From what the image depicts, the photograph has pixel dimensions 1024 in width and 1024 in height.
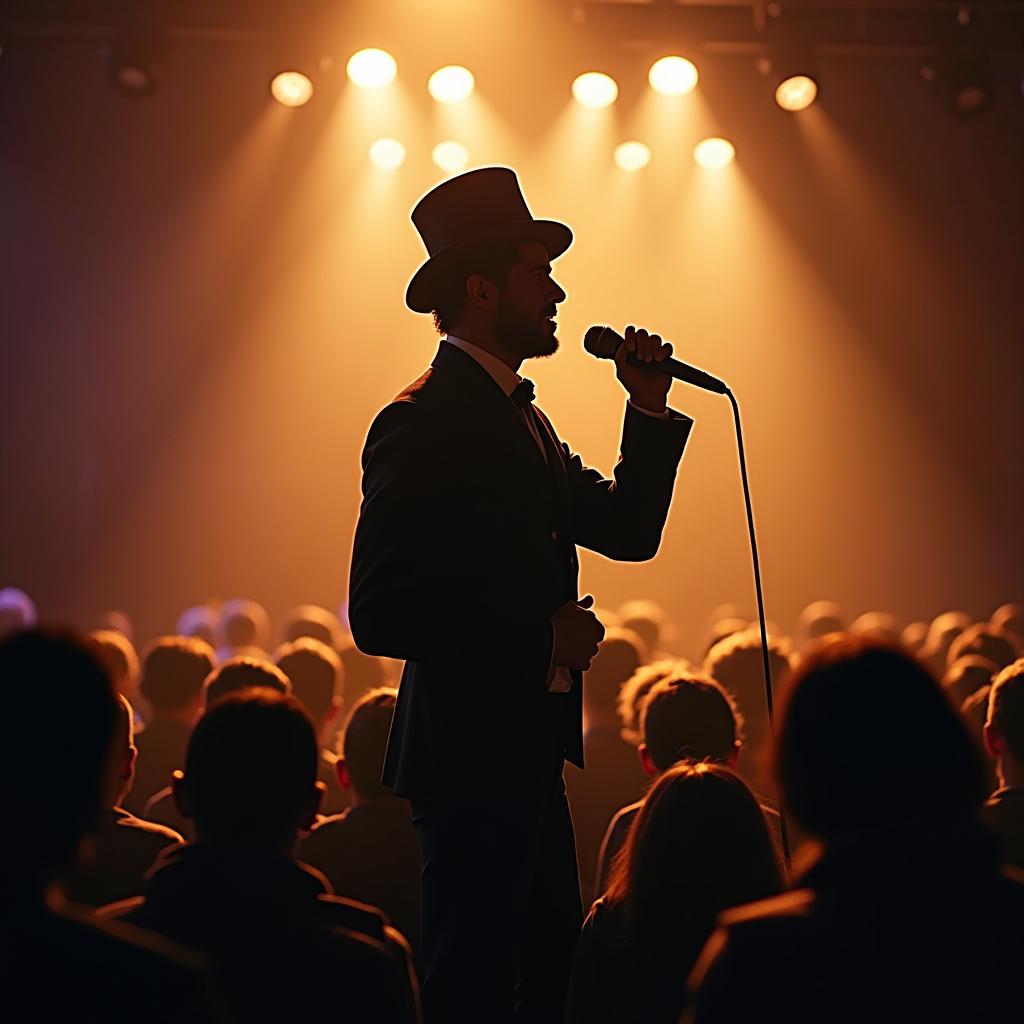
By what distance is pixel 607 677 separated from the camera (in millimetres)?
3260

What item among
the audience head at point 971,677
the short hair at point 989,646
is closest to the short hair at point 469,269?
the audience head at point 971,677

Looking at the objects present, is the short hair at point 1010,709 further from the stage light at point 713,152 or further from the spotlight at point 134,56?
the stage light at point 713,152

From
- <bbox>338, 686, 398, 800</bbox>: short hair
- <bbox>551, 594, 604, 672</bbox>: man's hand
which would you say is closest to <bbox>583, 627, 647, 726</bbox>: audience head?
<bbox>338, 686, 398, 800</bbox>: short hair

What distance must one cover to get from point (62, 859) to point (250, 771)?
13.0 inches

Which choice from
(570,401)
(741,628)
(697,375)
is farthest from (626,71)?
(697,375)

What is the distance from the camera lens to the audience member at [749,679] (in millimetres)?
3186

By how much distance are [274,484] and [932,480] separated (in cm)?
512

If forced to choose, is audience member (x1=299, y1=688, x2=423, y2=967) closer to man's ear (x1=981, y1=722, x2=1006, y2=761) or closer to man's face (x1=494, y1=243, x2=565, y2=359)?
man's face (x1=494, y1=243, x2=565, y2=359)

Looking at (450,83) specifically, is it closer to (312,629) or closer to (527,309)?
(312,629)

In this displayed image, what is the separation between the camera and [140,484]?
9.34 m

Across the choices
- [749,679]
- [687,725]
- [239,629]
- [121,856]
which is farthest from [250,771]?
[239,629]

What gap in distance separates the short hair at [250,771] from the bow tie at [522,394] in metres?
0.84

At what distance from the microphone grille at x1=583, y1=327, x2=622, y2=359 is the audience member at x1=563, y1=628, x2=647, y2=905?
3.34 feet

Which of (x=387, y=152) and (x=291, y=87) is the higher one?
(x=387, y=152)
